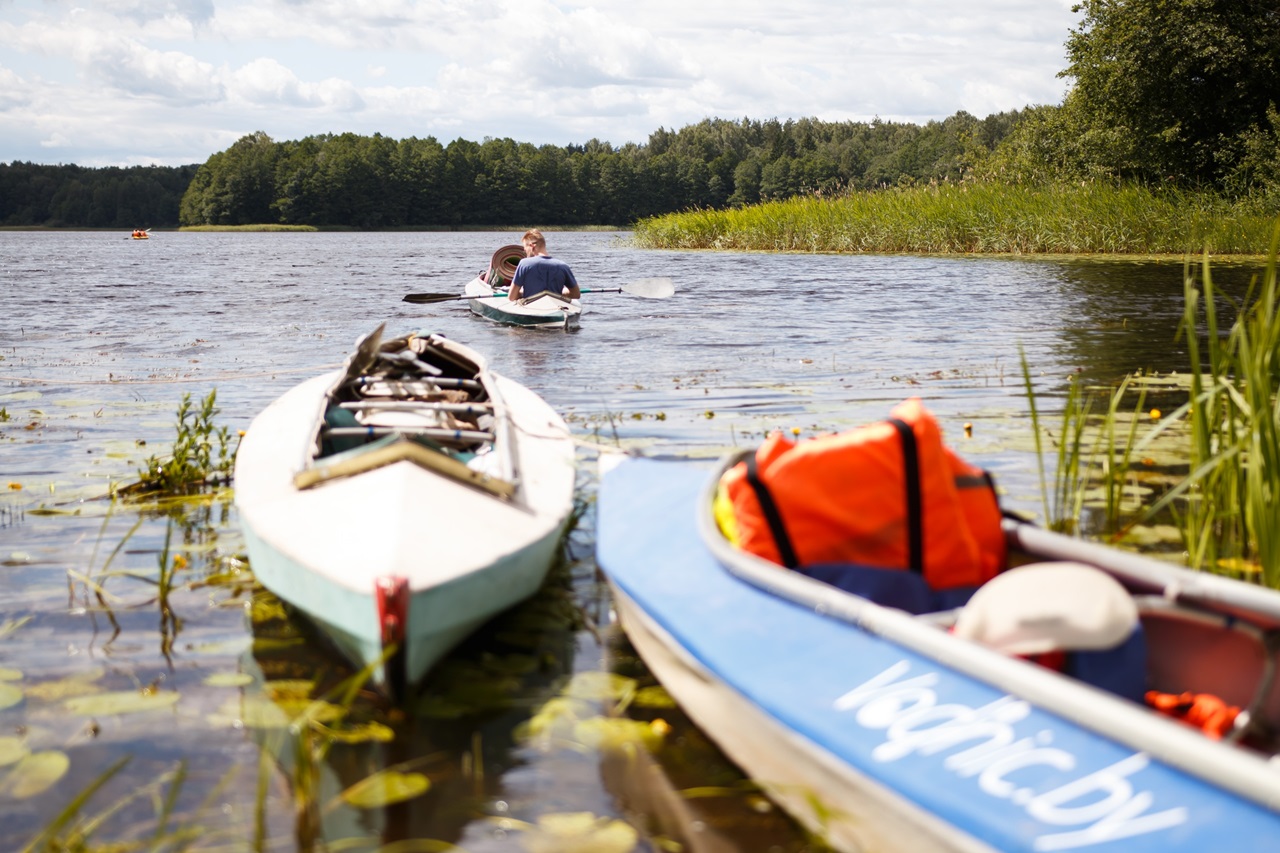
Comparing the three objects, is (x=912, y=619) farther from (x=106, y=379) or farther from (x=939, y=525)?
(x=106, y=379)

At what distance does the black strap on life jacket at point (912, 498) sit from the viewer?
3303mm

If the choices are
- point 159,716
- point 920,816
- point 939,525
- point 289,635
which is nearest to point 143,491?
point 289,635

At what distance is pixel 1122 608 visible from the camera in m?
2.70

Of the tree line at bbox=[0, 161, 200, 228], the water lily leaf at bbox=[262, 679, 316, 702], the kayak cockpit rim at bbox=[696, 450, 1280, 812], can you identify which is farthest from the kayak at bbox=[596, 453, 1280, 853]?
the tree line at bbox=[0, 161, 200, 228]

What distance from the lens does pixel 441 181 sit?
102m

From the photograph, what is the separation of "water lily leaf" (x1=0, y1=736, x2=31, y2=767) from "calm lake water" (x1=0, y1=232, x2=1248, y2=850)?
1 centimetres

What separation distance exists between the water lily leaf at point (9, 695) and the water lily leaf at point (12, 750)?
0.84ft

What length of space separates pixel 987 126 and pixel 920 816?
4866 inches

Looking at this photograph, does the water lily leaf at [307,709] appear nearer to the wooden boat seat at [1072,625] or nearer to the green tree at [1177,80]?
the wooden boat seat at [1072,625]

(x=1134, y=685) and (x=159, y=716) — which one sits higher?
(x=1134, y=685)

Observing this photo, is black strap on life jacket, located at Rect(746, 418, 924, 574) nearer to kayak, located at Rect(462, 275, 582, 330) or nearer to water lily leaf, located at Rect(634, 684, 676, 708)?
water lily leaf, located at Rect(634, 684, 676, 708)

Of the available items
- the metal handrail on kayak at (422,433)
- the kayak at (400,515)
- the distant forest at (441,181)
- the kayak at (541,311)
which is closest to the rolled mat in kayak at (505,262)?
the kayak at (541,311)

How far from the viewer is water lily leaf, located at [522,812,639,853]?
2791 mm

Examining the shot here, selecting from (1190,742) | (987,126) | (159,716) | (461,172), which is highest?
(987,126)
